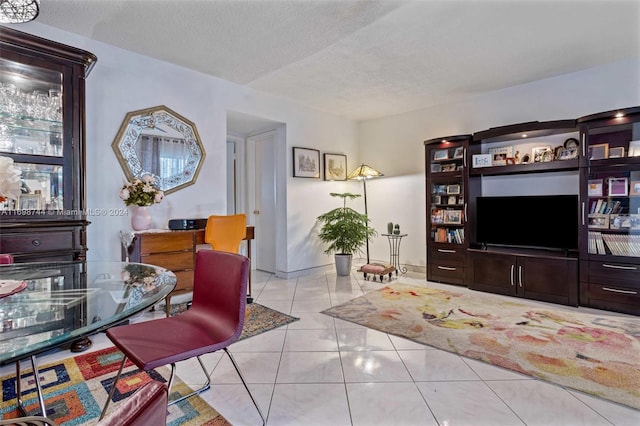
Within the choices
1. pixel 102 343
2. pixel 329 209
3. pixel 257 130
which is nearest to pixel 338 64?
pixel 257 130

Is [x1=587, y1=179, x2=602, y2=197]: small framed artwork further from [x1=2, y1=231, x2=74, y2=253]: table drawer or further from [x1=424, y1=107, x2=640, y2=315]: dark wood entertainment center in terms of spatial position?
[x1=2, y1=231, x2=74, y2=253]: table drawer

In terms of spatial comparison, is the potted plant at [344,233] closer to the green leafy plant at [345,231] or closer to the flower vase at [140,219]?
the green leafy plant at [345,231]

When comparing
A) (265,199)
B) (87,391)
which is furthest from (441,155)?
(87,391)

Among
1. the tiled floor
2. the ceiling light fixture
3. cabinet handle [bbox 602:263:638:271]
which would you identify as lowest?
the tiled floor

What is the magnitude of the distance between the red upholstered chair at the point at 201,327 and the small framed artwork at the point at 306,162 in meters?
3.10

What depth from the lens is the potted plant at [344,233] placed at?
4.73 metres

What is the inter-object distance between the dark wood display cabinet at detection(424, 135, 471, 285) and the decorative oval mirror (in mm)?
3057

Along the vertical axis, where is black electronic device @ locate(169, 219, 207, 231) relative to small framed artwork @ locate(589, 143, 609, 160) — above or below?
A: below

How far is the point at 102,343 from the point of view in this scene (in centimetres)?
251

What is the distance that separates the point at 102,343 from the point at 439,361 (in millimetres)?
2538

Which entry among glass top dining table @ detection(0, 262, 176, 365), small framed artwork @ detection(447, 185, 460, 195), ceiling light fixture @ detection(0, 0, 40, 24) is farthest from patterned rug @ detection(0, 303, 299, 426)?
small framed artwork @ detection(447, 185, 460, 195)

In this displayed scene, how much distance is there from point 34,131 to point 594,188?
5.04 metres

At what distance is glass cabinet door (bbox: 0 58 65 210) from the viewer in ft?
7.47

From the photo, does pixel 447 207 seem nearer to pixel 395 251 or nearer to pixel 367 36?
pixel 395 251
